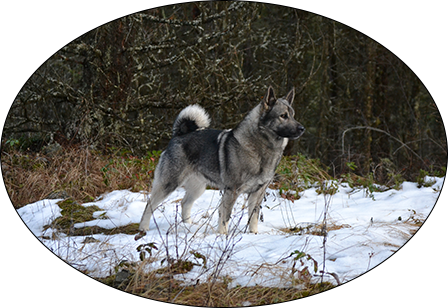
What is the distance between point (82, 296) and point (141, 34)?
4.06 meters

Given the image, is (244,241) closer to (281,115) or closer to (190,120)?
(281,115)

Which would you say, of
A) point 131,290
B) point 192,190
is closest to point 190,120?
point 192,190

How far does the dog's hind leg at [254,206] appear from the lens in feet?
18.0

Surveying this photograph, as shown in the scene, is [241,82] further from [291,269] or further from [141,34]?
[291,269]

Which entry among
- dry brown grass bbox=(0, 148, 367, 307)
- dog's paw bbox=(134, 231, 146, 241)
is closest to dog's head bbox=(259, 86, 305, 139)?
dry brown grass bbox=(0, 148, 367, 307)

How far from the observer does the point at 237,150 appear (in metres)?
→ 5.53

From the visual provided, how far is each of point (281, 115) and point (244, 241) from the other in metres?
1.40

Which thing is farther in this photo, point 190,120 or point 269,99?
point 190,120

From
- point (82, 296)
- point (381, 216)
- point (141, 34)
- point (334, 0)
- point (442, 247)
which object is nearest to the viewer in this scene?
point (82, 296)

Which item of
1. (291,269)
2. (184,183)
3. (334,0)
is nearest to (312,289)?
(291,269)

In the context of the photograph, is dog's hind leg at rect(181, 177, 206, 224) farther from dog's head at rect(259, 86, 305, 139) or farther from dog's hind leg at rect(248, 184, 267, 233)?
dog's head at rect(259, 86, 305, 139)

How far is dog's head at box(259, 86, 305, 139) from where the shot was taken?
15.7 ft

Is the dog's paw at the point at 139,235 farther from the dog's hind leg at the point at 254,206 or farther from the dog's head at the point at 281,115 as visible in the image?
the dog's head at the point at 281,115

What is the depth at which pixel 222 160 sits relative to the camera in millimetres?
5590
